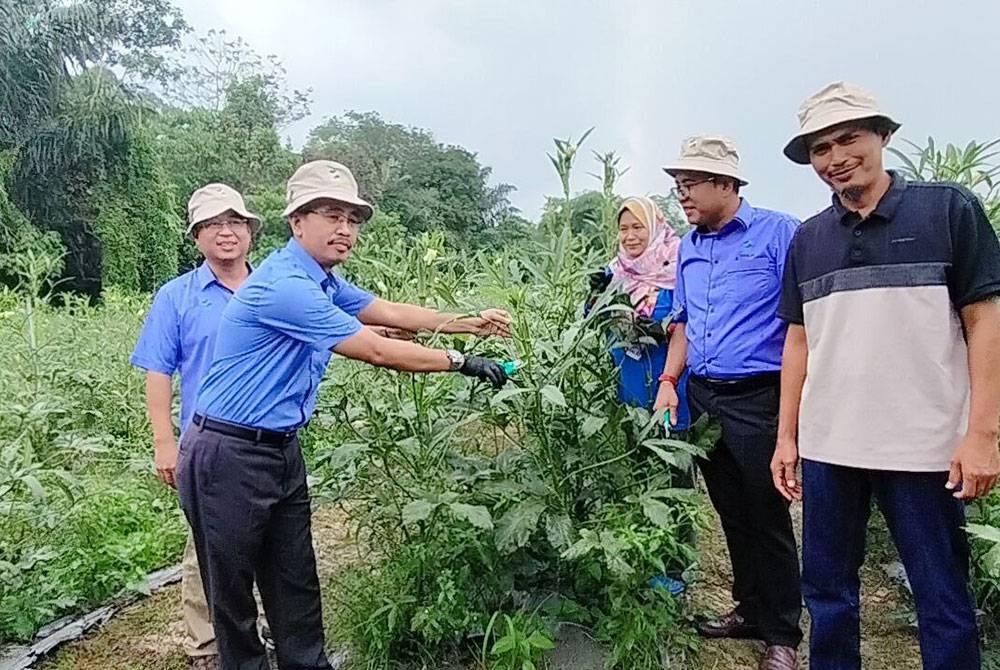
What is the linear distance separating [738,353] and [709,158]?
55 centimetres

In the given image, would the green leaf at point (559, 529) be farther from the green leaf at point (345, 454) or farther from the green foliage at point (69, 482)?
the green foliage at point (69, 482)

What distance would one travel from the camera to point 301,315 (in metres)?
2.11

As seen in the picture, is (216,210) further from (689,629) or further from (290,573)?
(689,629)

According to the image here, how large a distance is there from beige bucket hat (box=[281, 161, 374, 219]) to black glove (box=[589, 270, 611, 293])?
2.18ft

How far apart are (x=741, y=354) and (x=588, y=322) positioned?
0.51 meters

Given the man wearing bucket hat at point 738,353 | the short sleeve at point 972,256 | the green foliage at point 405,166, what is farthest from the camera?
the green foliage at point 405,166

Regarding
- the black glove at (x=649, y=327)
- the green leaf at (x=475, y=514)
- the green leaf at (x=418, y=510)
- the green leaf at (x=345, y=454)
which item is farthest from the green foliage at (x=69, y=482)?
the black glove at (x=649, y=327)

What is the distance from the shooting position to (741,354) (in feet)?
7.61

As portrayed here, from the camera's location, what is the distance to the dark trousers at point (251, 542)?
2160mm

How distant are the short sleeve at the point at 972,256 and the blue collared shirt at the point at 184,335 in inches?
76.2

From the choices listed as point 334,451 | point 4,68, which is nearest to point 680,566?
point 334,451

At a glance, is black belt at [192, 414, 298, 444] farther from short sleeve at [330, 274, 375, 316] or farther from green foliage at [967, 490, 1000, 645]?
green foliage at [967, 490, 1000, 645]

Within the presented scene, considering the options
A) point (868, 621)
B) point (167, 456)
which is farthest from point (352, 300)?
point (868, 621)

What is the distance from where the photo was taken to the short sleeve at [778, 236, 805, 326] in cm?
210
